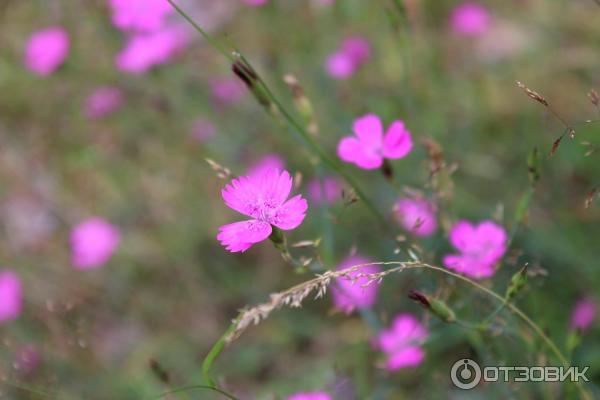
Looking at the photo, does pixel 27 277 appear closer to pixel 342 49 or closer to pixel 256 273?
pixel 256 273

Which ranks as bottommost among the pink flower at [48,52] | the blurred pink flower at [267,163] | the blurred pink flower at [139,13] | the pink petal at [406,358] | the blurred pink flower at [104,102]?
the blurred pink flower at [267,163]

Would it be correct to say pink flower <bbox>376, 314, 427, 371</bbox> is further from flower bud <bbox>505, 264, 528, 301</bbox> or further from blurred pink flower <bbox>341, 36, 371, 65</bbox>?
blurred pink flower <bbox>341, 36, 371, 65</bbox>

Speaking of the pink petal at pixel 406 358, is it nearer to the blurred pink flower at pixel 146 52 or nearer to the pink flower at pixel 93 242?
the blurred pink flower at pixel 146 52

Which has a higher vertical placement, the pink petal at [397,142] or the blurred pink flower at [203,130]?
the pink petal at [397,142]

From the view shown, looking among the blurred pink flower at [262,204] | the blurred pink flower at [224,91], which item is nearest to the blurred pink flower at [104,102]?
the blurred pink flower at [224,91]

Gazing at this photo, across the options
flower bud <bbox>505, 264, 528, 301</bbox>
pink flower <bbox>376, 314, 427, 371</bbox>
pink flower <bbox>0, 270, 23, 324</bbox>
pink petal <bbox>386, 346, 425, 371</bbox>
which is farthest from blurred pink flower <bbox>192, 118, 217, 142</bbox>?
flower bud <bbox>505, 264, 528, 301</bbox>
